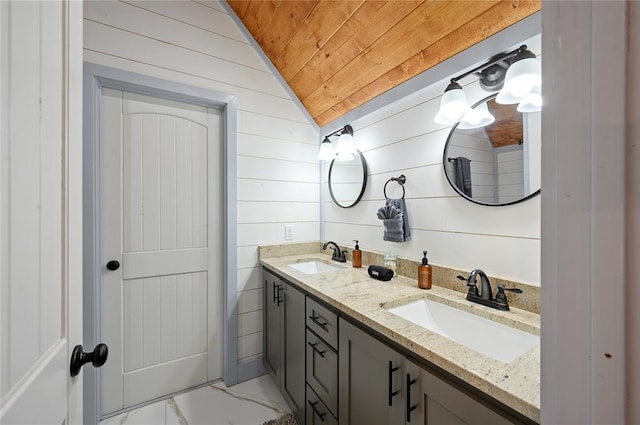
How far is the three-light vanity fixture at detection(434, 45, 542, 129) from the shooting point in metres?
1.04

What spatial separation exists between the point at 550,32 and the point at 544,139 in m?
0.14

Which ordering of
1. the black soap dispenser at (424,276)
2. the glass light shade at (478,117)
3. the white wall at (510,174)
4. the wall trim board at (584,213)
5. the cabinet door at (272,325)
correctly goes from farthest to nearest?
the cabinet door at (272,325), the black soap dispenser at (424,276), the glass light shade at (478,117), the white wall at (510,174), the wall trim board at (584,213)

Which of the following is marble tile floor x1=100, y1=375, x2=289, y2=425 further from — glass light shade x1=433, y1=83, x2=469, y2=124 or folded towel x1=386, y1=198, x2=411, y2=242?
glass light shade x1=433, y1=83, x2=469, y2=124

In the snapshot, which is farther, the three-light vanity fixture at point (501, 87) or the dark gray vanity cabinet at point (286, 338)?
the dark gray vanity cabinet at point (286, 338)

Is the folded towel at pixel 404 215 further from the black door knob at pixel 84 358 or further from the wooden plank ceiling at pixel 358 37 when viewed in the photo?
the black door knob at pixel 84 358

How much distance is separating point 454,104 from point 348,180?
992 millimetres

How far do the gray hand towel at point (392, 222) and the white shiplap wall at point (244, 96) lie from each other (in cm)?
89

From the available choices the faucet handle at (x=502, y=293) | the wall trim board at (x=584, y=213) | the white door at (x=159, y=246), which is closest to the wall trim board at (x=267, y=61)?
the white door at (x=159, y=246)

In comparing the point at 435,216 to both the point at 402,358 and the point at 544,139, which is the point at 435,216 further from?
the point at 544,139

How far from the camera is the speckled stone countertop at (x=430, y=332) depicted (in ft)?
2.14

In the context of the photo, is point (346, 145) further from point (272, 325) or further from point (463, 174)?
point (272, 325)

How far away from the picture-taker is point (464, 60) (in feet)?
4.31

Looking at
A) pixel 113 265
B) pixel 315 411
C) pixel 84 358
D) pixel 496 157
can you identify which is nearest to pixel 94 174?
pixel 113 265

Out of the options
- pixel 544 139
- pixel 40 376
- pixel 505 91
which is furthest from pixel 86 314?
pixel 505 91
